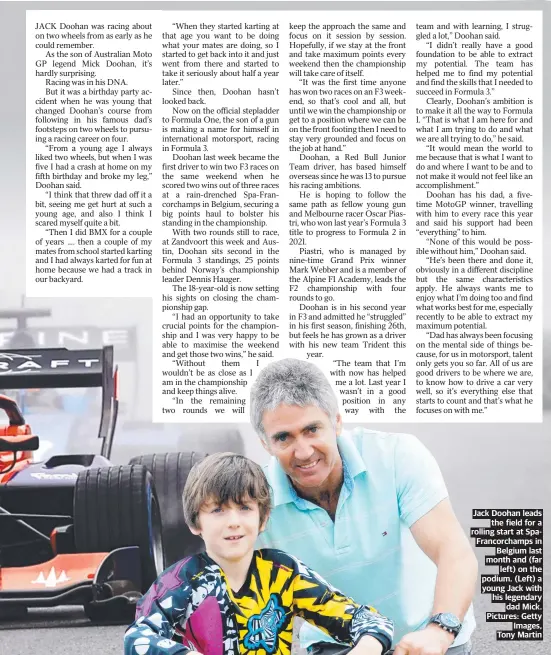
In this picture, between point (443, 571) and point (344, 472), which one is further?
point (344, 472)

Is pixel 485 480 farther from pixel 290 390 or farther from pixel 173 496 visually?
pixel 290 390

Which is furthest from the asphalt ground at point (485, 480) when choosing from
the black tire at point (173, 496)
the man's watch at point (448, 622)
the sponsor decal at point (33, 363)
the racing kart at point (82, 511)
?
the man's watch at point (448, 622)

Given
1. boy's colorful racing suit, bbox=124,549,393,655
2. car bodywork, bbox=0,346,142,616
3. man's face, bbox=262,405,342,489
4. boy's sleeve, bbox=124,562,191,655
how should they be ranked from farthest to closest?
car bodywork, bbox=0,346,142,616 → man's face, bbox=262,405,342,489 → boy's colorful racing suit, bbox=124,549,393,655 → boy's sleeve, bbox=124,562,191,655

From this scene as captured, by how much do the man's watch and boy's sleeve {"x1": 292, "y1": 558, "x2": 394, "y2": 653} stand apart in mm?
107

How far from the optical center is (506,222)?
2.56 m

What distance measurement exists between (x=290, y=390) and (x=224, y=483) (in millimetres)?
278

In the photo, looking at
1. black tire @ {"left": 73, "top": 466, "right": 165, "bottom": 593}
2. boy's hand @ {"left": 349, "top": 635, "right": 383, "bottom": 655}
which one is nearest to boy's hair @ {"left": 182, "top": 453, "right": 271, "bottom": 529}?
boy's hand @ {"left": 349, "top": 635, "right": 383, "bottom": 655}

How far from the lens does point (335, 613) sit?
4.90 ft

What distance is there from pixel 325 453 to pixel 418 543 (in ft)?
0.95

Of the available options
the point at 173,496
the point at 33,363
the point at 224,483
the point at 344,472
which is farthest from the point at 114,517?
the point at 224,483

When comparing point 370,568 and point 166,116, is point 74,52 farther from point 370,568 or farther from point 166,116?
point 370,568

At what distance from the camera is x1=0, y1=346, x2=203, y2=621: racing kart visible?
2490 mm

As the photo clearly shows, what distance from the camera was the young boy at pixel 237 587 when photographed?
1.49m

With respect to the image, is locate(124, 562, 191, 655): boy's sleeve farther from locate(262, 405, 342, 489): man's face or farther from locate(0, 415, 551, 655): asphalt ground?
locate(0, 415, 551, 655): asphalt ground
